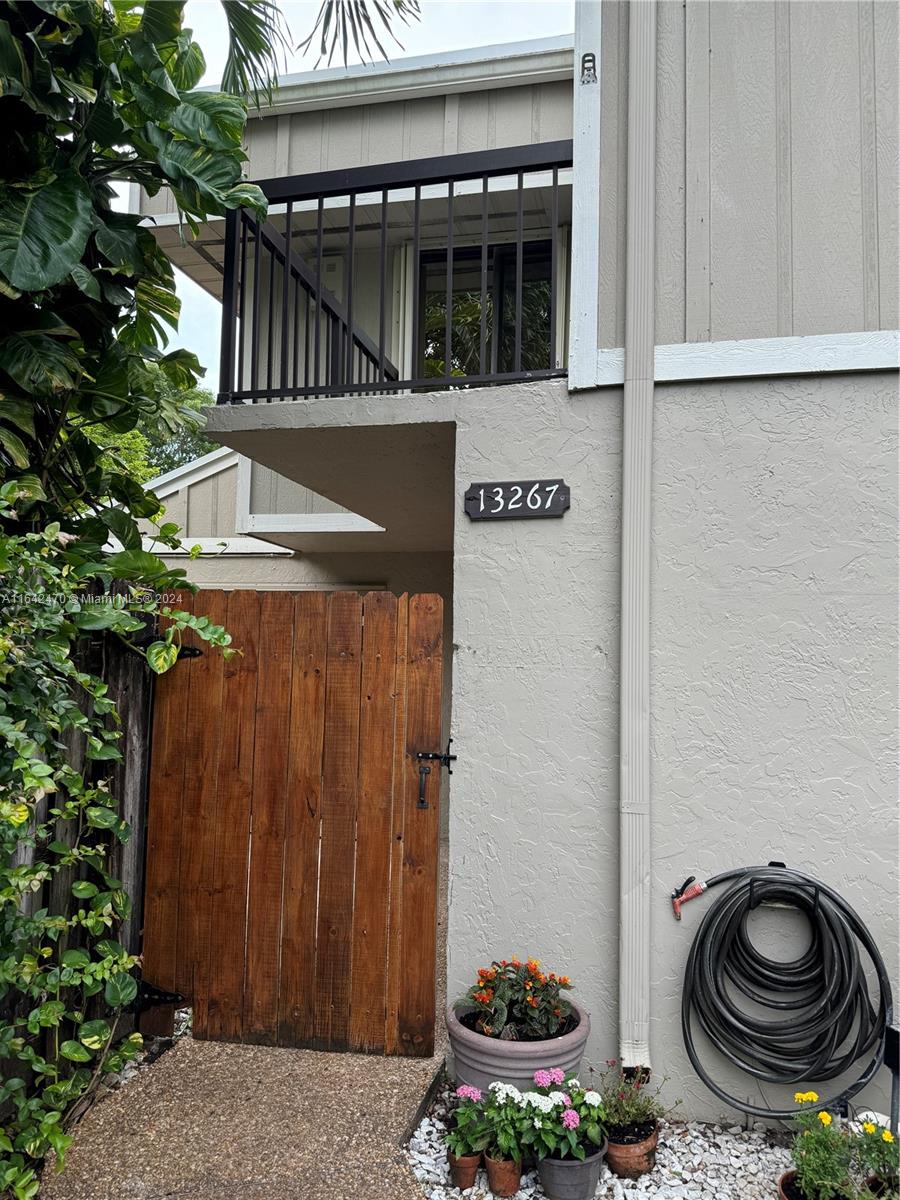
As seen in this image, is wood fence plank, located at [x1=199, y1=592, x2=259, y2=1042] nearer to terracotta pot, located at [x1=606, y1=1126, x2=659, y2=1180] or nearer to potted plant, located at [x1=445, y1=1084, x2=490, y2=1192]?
potted plant, located at [x1=445, y1=1084, x2=490, y2=1192]

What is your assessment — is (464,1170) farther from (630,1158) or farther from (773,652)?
(773,652)

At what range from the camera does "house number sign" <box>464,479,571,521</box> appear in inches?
104

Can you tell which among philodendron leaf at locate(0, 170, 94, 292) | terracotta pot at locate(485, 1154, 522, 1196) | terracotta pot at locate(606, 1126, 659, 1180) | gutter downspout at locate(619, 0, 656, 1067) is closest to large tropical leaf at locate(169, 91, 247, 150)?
philodendron leaf at locate(0, 170, 94, 292)

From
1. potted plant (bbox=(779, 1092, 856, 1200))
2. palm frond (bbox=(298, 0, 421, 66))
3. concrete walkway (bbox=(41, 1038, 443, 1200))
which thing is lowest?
concrete walkway (bbox=(41, 1038, 443, 1200))

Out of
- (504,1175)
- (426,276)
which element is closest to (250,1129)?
(504,1175)

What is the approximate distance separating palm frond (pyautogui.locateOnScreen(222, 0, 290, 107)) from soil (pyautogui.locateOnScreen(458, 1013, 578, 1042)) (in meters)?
3.39

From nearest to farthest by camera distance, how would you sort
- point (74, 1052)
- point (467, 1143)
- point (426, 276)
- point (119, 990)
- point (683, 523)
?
point (74, 1052), point (467, 1143), point (119, 990), point (683, 523), point (426, 276)

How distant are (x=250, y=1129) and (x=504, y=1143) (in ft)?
2.59

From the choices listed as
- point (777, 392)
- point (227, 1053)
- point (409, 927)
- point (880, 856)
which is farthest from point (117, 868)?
point (777, 392)

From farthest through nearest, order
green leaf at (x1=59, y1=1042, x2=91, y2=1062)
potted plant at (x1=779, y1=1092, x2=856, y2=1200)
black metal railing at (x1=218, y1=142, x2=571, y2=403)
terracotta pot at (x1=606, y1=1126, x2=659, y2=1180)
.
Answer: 1. black metal railing at (x1=218, y1=142, x2=571, y2=403)
2. terracotta pot at (x1=606, y1=1126, x2=659, y2=1180)
3. green leaf at (x1=59, y1=1042, x2=91, y2=1062)
4. potted plant at (x1=779, y1=1092, x2=856, y2=1200)

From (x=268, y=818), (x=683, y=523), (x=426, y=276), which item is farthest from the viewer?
(x=426, y=276)

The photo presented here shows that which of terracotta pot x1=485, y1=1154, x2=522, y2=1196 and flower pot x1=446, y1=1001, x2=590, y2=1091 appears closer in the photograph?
terracotta pot x1=485, y1=1154, x2=522, y2=1196

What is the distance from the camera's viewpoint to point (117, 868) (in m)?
2.87

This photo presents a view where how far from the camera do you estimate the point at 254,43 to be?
323cm
